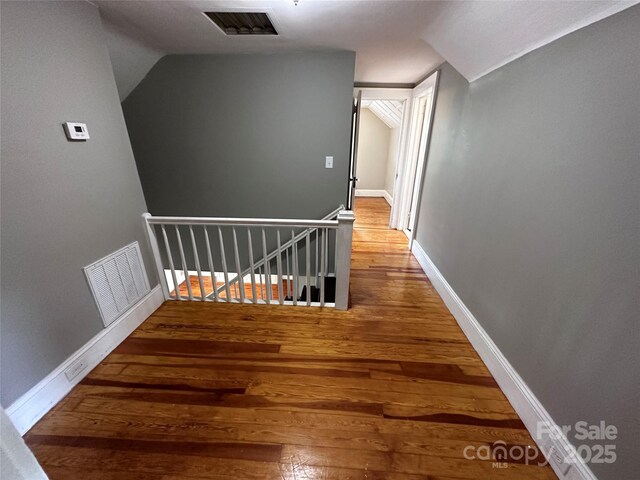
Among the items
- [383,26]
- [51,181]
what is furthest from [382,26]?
[51,181]

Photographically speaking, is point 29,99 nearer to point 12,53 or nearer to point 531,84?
point 12,53

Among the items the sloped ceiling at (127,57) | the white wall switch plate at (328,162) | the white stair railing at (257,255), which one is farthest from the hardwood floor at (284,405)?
the sloped ceiling at (127,57)

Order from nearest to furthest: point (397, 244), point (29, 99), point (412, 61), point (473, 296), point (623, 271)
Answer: point (623, 271) < point (29, 99) < point (473, 296) < point (412, 61) < point (397, 244)

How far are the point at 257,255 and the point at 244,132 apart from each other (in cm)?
151

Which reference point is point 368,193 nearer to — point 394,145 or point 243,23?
point 394,145

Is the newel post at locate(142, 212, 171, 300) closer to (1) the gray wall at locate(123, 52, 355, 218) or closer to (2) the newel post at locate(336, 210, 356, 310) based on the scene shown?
(1) the gray wall at locate(123, 52, 355, 218)

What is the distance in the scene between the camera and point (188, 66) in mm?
2500

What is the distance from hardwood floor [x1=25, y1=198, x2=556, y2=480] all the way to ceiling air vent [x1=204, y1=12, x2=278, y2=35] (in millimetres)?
2231

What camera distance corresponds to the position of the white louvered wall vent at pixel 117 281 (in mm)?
1562

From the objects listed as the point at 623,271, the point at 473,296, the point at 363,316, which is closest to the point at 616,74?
the point at 623,271

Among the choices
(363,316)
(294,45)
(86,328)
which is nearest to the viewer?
(86,328)

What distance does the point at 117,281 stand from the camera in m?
1.72

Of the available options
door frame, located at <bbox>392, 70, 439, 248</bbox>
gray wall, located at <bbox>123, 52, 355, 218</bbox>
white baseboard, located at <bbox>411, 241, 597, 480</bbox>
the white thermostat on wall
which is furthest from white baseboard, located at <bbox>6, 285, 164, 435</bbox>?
door frame, located at <bbox>392, 70, 439, 248</bbox>

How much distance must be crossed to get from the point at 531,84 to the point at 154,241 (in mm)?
2754
